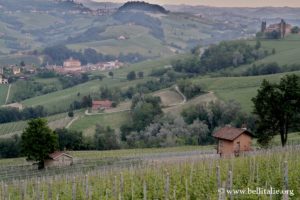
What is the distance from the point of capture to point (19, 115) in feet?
392

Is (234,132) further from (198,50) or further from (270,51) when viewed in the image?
(198,50)

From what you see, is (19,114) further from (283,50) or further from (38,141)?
(283,50)

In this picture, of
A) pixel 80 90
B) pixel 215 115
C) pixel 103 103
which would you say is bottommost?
pixel 80 90

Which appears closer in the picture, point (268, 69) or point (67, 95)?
point (268, 69)

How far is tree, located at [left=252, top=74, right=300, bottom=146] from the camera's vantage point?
41.9 meters

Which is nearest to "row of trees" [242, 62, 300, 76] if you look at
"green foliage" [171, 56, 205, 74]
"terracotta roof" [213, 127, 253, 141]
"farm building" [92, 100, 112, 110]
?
"green foliage" [171, 56, 205, 74]

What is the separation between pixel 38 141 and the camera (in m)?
52.0

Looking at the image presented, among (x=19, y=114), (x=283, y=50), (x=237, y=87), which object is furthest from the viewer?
(x=283, y=50)

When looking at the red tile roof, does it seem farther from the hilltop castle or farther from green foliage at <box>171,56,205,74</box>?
the hilltop castle

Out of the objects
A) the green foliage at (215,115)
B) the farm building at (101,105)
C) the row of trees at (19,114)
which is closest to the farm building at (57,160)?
the green foliage at (215,115)

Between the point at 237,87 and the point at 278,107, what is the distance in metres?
68.3

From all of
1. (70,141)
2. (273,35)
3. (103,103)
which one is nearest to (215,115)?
(70,141)

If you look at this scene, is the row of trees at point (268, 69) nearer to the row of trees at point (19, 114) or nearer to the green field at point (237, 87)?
the green field at point (237, 87)

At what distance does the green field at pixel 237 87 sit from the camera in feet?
321
